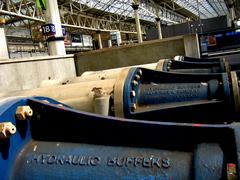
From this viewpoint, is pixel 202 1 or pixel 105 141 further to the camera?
pixel 202 1

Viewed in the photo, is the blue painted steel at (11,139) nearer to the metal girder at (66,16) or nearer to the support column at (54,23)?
the support column at (54,23)

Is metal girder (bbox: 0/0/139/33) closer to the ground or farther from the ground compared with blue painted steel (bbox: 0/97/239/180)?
farther from the ground

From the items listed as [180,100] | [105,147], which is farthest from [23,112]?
[180,100]

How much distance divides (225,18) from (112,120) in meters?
16.4

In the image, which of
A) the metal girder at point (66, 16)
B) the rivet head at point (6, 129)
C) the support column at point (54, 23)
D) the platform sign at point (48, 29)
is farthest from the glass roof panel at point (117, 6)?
the rivet head at point (6, 129)

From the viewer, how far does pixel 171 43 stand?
6441 mm

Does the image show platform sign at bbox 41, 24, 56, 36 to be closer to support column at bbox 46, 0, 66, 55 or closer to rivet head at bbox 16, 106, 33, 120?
support column at bbox 46, 0, 66, 55

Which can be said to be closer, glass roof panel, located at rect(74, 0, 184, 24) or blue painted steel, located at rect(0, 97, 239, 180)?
blue painted steel, located at rect(0, 97, 239, 180)

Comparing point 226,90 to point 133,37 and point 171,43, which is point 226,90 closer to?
point 171,43

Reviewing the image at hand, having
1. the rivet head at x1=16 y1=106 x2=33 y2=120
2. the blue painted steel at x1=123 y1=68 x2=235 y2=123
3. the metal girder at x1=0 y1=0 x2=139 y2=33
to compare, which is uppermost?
the metal girder at x1=0 y1=0 x2=139 y2=33

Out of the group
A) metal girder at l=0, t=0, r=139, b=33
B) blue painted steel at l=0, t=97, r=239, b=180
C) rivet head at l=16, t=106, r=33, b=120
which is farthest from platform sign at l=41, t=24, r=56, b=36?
rivet head at l=16, t=106, r=33, b=120

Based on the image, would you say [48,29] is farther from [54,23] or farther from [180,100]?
[180,100]

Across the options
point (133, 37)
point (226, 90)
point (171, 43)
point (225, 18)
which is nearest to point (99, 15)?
point (225, 18)

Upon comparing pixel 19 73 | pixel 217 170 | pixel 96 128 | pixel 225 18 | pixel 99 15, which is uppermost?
pixel 99 15
